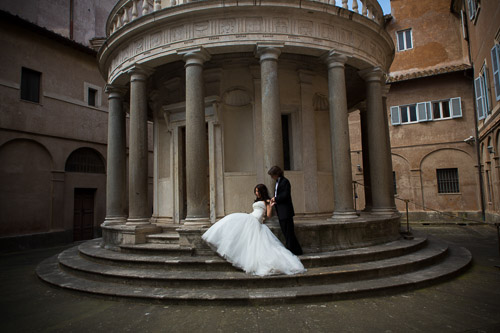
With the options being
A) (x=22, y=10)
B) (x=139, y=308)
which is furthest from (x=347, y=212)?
(x=22, y=10)

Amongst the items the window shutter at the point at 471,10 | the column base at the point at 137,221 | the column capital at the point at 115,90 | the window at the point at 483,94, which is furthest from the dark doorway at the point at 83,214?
the window shutter at the point at 471,10

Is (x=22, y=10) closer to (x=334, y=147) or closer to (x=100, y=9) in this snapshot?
(x=100, y=9)

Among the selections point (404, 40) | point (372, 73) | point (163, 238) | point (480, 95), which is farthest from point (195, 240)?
point (404, 40)

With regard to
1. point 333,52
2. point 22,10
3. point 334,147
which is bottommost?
point 334,147

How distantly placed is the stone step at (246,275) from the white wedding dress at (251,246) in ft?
0.60

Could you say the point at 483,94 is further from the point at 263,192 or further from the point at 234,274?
the point at 234,274

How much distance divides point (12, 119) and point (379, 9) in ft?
49.8

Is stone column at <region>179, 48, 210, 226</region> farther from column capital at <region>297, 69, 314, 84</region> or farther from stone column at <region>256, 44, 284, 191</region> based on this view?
column capital at <region>297, 69, 314, 84</region>

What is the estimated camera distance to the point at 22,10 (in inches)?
698

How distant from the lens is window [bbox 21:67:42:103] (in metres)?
15.6

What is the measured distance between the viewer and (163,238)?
8.34 m

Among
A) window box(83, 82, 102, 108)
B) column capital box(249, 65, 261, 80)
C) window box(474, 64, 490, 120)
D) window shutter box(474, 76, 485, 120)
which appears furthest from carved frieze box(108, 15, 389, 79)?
window shutter box(474, 76, 485, 120)

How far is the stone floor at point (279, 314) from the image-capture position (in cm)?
462

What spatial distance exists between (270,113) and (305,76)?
10.4ft
